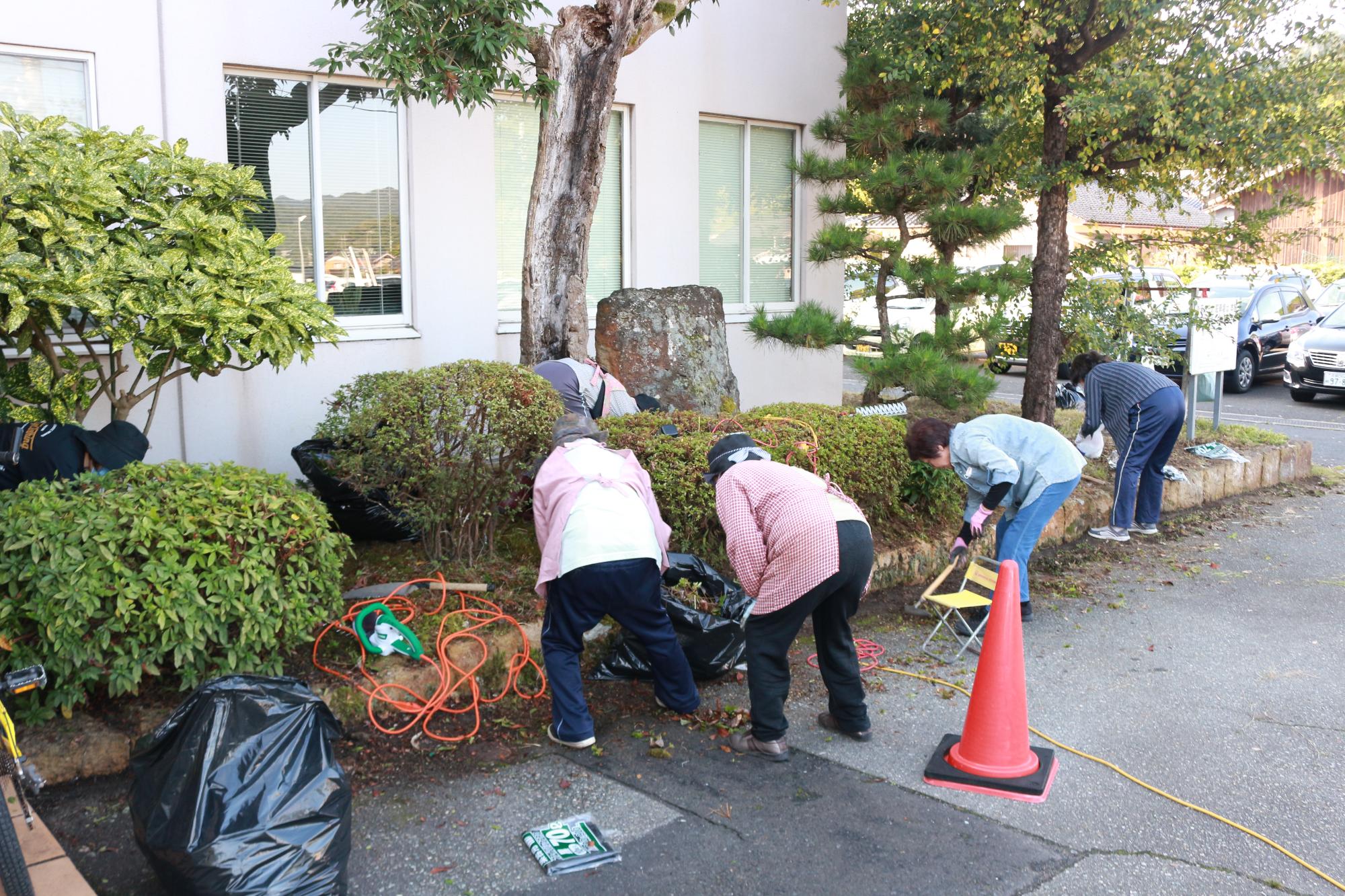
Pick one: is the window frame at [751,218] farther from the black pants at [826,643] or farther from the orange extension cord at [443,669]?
the black pants at [826,643]

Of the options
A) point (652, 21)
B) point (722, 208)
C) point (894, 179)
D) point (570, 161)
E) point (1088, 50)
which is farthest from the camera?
point (722, 208)

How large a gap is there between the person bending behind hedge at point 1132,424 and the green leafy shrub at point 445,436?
4.54m

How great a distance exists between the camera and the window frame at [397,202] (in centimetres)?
763

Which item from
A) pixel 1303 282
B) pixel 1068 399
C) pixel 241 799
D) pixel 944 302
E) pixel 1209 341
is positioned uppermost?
pixel 1303 282

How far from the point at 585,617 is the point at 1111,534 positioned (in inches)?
213

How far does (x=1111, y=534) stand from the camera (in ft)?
27.8

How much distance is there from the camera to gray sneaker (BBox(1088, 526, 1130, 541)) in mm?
8438

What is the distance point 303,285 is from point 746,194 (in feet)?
19.5

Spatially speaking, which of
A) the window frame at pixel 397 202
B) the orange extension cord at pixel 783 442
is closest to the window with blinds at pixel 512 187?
the window frame at pixel 397 202

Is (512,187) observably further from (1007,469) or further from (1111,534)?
(1111,534)

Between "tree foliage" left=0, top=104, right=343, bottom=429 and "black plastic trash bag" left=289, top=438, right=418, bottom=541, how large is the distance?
0.92m

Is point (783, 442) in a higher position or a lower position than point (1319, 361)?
lower

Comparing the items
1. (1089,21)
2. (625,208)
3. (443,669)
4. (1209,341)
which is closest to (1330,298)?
(1209,341)

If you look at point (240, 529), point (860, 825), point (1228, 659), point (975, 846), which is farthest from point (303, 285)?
point (1228, 659)
